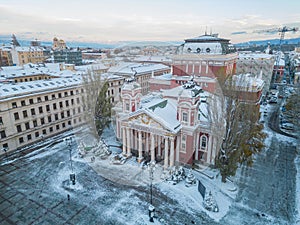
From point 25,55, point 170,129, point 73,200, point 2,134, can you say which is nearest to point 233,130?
point 170,129

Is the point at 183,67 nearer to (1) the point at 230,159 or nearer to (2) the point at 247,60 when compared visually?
(1) the point at 230,159

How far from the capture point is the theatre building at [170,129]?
993 inches

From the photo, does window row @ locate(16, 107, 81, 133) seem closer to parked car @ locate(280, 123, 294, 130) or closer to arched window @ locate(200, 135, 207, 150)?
arched window @ locate(200, 135, 207, 150)

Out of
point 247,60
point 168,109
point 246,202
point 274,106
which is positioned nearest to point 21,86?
point 168,109

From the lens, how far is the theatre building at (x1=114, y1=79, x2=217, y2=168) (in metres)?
25.2

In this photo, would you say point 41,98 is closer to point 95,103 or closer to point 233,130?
point 95,103

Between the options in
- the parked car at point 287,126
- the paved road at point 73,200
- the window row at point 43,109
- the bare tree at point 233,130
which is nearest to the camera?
the paved road at point 73,200

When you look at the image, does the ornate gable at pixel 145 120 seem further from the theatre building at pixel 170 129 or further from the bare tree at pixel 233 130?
the bare tree at pixel 233 130

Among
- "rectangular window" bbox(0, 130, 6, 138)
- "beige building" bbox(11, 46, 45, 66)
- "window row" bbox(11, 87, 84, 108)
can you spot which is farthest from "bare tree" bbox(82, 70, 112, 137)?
"beige building" bbox(11, 46, 45, 66)

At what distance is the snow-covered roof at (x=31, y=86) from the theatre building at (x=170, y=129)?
17.3m

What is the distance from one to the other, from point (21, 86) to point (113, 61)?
28369 millimetres

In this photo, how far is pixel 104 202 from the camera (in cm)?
2166

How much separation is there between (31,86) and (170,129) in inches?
1099

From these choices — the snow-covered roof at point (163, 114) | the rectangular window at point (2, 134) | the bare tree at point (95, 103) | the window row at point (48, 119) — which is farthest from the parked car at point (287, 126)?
the rectangular window at point (2, 134)
